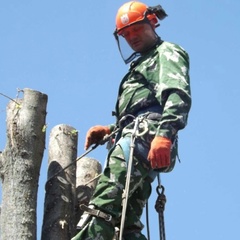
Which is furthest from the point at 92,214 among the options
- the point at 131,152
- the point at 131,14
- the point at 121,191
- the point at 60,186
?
the point at 131,14

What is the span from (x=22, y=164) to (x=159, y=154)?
4.00 ft

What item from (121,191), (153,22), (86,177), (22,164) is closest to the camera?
(121,191)

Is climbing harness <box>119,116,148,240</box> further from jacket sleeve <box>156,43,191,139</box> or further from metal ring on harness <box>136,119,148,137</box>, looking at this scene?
jacket sleeve <box>156,43,191,139</box>

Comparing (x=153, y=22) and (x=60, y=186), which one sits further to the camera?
(x=153, y=22)

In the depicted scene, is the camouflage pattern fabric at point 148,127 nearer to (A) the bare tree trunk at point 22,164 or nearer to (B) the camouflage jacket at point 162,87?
(B) the camouflage jacket at point 162,87

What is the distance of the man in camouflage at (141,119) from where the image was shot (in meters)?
6.52

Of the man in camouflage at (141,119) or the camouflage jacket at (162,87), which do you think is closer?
the man in camouflage at (141,119)

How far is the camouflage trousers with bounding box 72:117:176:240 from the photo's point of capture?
6.50 m

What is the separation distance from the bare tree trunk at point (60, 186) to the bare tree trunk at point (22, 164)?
0.24 meters

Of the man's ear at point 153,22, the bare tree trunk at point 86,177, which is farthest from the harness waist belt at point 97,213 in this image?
the man's ear at point 153,22

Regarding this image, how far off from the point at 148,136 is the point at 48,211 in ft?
3.44

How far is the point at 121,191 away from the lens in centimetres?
662

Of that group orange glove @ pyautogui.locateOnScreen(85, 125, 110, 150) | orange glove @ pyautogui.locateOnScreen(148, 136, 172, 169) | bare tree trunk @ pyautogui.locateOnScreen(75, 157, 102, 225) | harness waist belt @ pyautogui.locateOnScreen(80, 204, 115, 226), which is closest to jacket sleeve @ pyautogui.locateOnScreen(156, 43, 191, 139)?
Result: orange glove @ pyautogui.locateOnScreen(148, 136, 172, 169)

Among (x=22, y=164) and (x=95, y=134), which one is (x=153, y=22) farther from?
(x=22, y=164)
